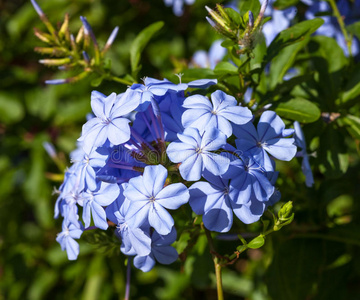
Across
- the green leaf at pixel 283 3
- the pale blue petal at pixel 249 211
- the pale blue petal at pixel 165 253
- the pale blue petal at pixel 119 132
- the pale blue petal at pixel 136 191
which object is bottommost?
the pale blue petal at pixel 165 253

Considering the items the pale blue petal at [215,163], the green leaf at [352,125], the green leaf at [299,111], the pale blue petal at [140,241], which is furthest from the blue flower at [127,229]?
the green leaf at [352,125]

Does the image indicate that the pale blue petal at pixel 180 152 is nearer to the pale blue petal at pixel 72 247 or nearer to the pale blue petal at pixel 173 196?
the pale blue petal at pixel 173 196

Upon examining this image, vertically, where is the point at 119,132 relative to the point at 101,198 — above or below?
above

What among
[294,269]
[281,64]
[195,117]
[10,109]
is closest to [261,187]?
[195,117]

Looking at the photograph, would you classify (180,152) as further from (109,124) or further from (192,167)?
(109,124)

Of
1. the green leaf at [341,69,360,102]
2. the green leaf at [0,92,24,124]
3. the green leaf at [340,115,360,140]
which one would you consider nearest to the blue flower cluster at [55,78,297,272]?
the green leaf at [340,115,360,140]

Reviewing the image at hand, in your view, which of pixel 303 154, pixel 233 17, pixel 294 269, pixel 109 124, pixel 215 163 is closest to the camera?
pixel 215 163

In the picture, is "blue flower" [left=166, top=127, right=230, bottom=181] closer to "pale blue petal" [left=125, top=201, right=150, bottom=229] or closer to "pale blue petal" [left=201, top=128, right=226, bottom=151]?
"pale blue petal" [left=201, top=128, right=226, bottom=151]
